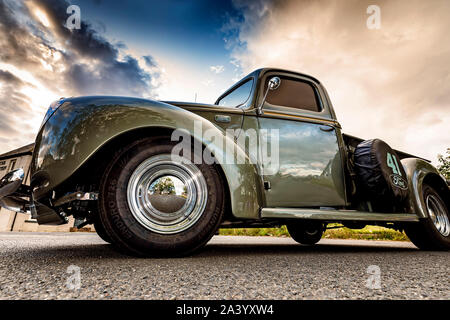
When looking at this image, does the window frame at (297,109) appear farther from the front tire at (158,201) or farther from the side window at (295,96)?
the front tire at (158,201)

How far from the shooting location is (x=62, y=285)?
102 centimetres

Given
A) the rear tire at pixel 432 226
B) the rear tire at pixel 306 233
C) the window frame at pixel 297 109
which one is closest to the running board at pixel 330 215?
the rear tire at pixel 432 226

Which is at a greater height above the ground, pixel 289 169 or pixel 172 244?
pixel 289 169

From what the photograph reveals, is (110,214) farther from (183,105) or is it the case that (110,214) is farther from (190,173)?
(183,105)

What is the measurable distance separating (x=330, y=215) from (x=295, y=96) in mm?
1424

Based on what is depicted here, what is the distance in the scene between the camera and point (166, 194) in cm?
175

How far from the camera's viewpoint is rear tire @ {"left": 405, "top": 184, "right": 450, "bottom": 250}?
9.97 feet

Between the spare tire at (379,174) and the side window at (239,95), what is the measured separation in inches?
52.7

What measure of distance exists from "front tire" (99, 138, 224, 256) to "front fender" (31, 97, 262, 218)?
121 millimetres

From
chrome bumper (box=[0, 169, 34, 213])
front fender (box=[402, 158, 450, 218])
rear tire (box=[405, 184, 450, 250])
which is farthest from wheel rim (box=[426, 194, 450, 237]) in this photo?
chrome bumper (box=[0, 169, 34, 213])

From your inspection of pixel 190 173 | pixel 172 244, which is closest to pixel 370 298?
pixel 172 244

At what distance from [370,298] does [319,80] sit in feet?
9.01

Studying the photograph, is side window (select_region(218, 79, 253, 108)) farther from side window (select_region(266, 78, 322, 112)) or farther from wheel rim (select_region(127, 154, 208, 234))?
wheel rim (select_region(127, 154, 208, 234))

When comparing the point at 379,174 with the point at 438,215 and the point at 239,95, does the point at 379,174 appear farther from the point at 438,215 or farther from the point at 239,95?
the point at 239,95
